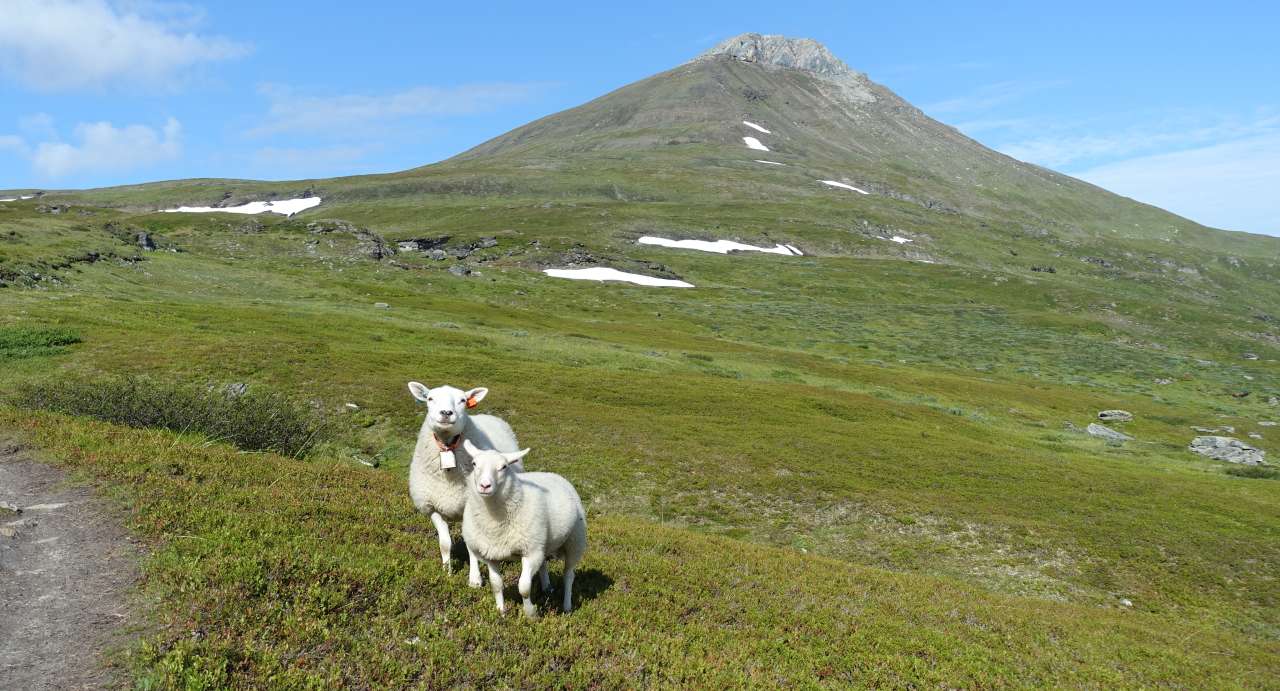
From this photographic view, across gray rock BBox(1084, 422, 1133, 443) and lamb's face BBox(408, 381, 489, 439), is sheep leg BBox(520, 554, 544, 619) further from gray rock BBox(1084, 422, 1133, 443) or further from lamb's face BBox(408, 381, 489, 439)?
gray rock BBox(1084, 422, 1133, 443)

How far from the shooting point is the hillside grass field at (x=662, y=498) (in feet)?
33.2

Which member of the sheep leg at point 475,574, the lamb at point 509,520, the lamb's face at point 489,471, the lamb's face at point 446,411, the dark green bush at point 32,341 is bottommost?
the dark green bush at point 32,341

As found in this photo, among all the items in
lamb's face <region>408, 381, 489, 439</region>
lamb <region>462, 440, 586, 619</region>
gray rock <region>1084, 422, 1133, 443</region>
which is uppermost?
lamb's face <region>408, 381, 489, 439</region>

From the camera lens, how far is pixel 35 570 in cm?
990

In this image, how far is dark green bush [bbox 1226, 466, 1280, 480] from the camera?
3947 cm

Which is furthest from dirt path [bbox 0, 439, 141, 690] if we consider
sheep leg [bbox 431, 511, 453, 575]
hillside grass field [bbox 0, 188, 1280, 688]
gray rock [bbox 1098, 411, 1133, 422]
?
gray rock [bbox 1098, 411, 1133, 422]

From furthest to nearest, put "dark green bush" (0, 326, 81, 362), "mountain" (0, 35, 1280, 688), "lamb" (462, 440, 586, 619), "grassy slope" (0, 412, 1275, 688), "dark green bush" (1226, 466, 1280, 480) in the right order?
"dark green bush" (1226, 466, 1280, 480)
"dark green bush" (0, 326, 81, 362)
"lamb" (462, 440, 586, 619)
"mountain" (0, 35, 1280, 688)
"grassy slope" (0, 412, 1275, 688)

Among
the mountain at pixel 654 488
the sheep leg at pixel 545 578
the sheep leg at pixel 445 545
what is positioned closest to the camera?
the mountain at pixel 654 488

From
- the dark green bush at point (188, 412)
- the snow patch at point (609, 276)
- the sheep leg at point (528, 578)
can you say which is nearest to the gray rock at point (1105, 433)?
the sheep leg at point (528, 578)

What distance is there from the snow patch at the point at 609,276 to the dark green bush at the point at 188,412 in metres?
99.4

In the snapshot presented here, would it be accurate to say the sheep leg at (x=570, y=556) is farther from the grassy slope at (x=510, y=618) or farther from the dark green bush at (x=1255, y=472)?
the dark green bush at (x=1255, y=472)

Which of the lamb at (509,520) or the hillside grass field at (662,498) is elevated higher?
the lamb at (509,520)

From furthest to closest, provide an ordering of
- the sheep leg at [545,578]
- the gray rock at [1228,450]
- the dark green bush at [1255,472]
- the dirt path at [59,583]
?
1. the gray rock at [1228,450]
2. the dark green bush at [1255,472]
3. the sheep leg at [545,578]
4. the dirt path at [59,583]

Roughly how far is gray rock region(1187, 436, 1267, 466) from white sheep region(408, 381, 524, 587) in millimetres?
53569
